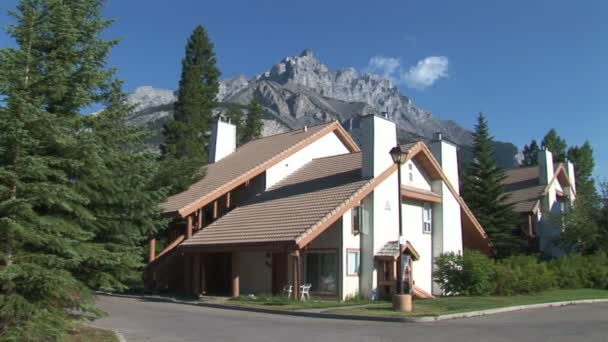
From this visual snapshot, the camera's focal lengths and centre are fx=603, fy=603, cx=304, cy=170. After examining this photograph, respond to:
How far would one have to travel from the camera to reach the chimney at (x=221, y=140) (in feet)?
113

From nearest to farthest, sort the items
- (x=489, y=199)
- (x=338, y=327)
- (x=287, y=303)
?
(x=338, y=327) → (x=287, y=303) → (x=489, y=199)

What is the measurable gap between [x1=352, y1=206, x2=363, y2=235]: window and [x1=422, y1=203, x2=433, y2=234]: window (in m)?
4.97

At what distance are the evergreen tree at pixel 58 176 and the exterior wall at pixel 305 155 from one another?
1701cm

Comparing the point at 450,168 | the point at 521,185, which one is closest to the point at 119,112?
the point at 450,168

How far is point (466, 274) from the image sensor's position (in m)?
22.9

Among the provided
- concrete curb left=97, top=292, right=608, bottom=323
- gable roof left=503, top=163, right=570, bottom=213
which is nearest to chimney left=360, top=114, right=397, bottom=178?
concrete curb left=97, top=292, right=608, bottom=323

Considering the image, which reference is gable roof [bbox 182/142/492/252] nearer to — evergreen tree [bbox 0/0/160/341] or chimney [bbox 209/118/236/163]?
chimney [bbox 209/118/236/163]

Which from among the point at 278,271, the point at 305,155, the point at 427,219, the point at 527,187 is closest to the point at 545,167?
the point at 527,187

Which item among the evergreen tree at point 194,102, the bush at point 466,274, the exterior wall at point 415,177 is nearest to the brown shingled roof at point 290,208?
the exterior wall at point 415,177

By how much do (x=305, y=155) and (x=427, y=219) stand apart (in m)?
7.09

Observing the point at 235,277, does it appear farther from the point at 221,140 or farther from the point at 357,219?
the point at 221,140

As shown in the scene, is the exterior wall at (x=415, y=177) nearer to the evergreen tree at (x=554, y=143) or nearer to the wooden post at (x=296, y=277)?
the wooden post at (x=296, y=277)

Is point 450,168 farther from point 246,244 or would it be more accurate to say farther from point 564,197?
point 564,197

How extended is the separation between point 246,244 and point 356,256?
433cm
